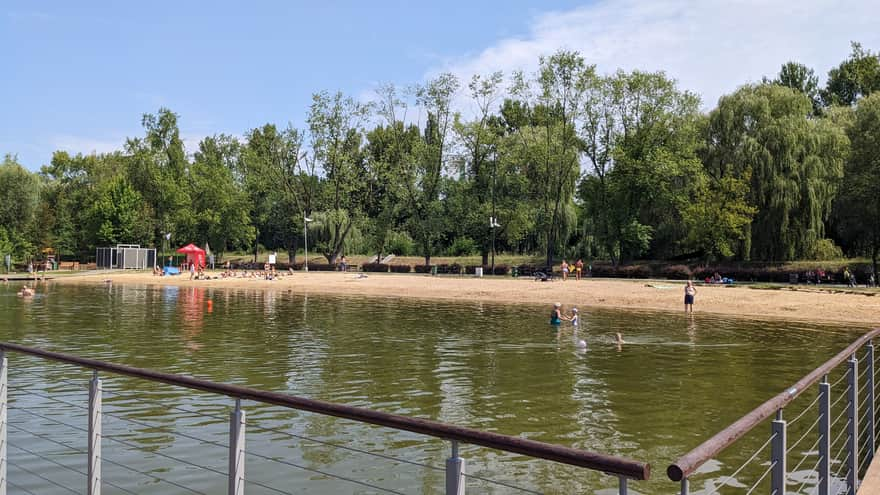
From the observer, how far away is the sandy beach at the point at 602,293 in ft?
113

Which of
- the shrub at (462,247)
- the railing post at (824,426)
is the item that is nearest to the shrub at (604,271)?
the shrub at (462,247)

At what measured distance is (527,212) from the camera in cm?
6412

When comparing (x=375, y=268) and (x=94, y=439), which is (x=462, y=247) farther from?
(x=94, y=439)

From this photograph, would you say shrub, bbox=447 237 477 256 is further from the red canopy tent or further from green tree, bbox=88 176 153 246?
green tree, bbox=88 176 153 246

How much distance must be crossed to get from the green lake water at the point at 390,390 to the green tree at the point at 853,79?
A: 49.9 meters

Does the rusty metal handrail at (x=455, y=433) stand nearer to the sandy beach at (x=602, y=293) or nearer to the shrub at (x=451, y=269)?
the sandy beach at (x=602, y=293)

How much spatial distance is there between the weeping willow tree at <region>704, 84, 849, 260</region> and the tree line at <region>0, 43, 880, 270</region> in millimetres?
125

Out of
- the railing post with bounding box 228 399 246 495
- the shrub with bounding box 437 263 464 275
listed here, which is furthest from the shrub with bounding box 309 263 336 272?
the railing post with bounding box 228 399 246 495

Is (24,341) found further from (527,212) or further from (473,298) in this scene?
(527,212)

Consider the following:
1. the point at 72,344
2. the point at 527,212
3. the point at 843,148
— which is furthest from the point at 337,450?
the point at 527,212

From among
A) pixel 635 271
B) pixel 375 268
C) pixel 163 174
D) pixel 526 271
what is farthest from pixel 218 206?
pixel 635 271

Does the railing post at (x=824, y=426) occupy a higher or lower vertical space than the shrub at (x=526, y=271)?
lower

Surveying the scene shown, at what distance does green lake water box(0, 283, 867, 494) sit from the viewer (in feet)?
32.9

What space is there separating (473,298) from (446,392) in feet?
99.3
